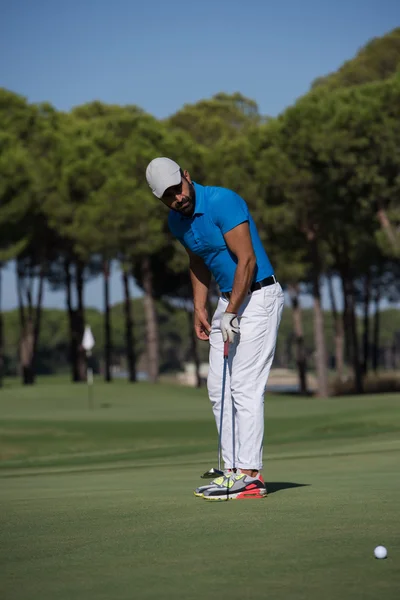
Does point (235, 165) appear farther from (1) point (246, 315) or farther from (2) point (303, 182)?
(1) point (246, 315)

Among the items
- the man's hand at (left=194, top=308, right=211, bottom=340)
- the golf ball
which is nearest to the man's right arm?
the man's hand at (left=194, top=308, right=211, bottom=340)

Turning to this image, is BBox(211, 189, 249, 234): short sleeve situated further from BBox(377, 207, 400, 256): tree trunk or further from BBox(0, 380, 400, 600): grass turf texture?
BBox(377, 207, 400, 256): tree trunk

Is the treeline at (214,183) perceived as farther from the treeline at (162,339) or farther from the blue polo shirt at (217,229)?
the treeline at (162,339)

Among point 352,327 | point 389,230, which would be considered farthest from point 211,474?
point 352,327

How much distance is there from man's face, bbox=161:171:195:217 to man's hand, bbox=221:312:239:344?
2.30 ft

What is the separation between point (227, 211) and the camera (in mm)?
6559

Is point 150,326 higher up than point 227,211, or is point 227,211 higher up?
point 150,326

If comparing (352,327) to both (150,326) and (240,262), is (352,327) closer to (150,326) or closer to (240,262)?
(150,326)

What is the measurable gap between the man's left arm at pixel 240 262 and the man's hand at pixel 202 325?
2.66ft

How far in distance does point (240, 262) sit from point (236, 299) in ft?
0.74

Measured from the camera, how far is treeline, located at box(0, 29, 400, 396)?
38.3 m

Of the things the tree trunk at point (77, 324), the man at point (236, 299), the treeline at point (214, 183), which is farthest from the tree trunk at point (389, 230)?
the man at point (236, 299)

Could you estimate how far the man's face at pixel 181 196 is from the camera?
6.56m

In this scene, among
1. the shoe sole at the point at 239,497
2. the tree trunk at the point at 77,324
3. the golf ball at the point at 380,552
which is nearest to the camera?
the golf ball at the point at 380,552
